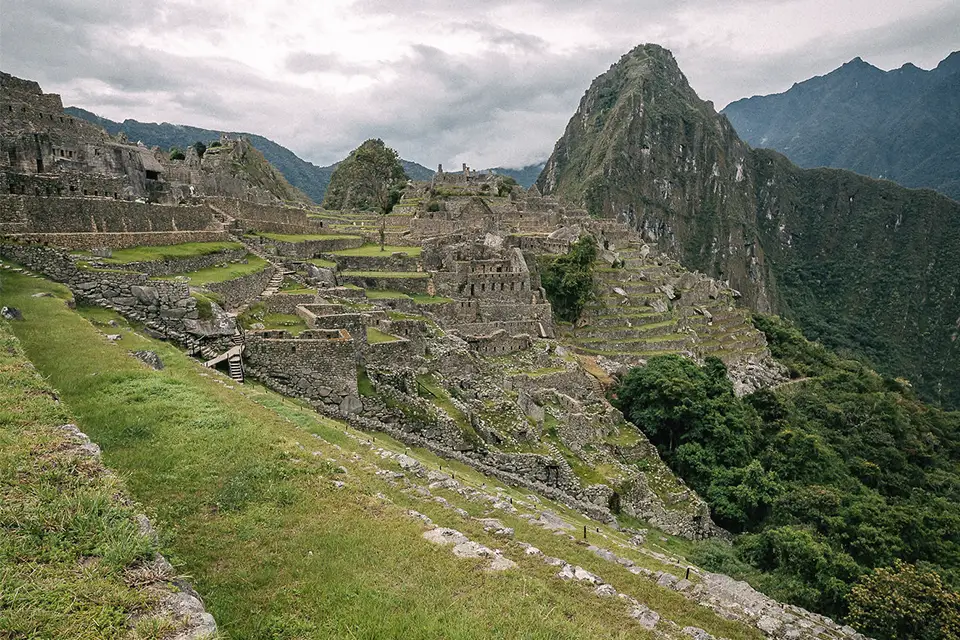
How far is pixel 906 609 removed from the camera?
619 inches

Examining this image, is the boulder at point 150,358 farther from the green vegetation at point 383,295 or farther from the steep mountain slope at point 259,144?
the steep mountain slope at point 259,144

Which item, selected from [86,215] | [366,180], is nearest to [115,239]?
[86,215]

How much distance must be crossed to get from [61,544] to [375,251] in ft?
110

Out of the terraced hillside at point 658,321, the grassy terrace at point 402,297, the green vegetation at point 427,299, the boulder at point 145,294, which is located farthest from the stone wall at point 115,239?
the terraced hillside at point 658,321

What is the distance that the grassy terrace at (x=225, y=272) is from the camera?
1947cm

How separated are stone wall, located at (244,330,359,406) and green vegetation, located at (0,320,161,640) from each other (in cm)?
973

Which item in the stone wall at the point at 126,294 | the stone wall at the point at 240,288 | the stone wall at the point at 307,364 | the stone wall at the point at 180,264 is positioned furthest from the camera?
the stone wall at the point at 240,288

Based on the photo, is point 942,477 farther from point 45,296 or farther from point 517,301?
point 45,296

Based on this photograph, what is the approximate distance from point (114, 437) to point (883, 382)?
71.8 metres

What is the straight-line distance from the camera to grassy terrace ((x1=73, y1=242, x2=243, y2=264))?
59.7 ft

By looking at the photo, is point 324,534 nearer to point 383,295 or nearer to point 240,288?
point 240,288

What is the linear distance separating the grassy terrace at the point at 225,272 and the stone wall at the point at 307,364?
15.6 ft

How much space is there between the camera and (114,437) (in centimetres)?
825

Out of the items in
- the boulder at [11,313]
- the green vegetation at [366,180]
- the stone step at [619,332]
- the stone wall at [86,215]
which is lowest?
the stone step at [619,332]
